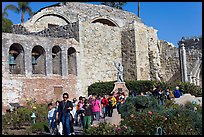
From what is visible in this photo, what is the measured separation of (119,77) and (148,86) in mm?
2033

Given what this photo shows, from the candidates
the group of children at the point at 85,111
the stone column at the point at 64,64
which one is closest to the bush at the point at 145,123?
the group of children at the point at 85,111

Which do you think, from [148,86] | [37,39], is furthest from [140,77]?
[37,39]

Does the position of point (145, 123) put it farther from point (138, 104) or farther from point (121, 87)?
point (121, 87)

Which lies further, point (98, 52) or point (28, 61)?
point (98, 52)

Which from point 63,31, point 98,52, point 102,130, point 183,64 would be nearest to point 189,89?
point 183,64

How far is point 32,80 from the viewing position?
22.5 metres

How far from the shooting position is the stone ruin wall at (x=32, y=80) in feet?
69.8

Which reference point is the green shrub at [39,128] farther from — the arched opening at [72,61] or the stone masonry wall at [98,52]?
the stone masonry wall at [98,52]

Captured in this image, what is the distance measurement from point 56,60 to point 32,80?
285 cm

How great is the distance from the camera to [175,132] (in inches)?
369

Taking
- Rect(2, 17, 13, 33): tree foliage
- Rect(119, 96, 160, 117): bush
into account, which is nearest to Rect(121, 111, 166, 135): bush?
Rect(119, 96, 160, 117): bush

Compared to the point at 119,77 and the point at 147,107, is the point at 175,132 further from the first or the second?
the point at 119,77

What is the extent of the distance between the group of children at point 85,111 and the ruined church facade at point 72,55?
293 inches

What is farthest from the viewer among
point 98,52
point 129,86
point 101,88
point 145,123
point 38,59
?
point 98,52
